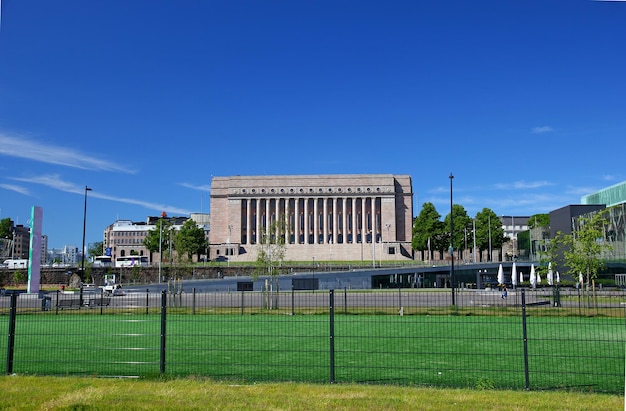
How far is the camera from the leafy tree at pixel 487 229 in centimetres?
9981

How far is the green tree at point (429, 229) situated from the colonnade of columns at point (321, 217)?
2525 centimetres

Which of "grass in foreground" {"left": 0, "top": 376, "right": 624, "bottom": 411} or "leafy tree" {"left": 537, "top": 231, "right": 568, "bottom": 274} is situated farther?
"leafy tree" {"left": 537, "top": 231, "right": 568, "bottom": 274}

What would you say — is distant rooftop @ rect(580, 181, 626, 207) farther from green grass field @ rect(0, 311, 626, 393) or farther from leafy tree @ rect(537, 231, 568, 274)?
green grass field @ rect(0, 311, 626, 393)

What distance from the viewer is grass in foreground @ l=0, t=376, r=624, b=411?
8406 millimetres

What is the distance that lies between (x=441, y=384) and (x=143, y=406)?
5.41m

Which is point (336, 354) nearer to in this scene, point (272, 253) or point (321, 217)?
point (272, 253)

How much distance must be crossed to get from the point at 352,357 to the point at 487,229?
298 ft

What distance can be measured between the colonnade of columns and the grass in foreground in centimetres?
11865

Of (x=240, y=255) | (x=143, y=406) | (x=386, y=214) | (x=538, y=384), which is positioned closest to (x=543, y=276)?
(x=386, y=214)

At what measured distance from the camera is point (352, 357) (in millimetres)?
13844

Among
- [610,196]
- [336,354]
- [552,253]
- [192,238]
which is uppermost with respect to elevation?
[610,196]

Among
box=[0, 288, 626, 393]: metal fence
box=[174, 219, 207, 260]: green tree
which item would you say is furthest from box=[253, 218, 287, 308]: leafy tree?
box=[174, 219, 207, 260]: green tree

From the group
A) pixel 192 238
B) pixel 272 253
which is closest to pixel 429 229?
pixel 192 238

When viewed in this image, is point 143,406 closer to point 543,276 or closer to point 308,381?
point 308,381
